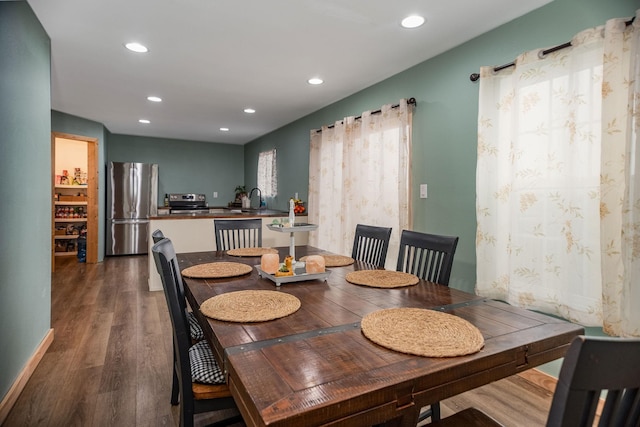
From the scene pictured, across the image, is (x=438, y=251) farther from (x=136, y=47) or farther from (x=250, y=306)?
(x=136, y=47)

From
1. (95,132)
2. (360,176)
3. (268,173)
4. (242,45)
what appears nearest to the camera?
(242,45)

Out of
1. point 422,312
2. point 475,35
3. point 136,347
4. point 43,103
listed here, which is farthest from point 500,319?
point 43,103

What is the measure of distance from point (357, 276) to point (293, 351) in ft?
2.88

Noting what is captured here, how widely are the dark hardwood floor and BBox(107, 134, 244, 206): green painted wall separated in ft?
13.3

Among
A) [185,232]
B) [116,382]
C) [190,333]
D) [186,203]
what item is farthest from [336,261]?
[186,203]

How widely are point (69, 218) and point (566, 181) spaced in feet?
24.1

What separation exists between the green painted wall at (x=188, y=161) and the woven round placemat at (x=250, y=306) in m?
6.55

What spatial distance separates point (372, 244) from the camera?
248 centimetres

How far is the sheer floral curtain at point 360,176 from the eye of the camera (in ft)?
10.6


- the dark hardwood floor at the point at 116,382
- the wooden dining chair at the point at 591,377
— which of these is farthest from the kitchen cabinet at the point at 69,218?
the wooden dining chair at the point at 591,377

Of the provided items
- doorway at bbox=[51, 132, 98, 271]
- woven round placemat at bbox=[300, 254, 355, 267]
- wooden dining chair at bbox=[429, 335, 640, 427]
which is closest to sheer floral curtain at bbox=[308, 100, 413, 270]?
woven round placemat at bbox=[300, 254, 355, 267]

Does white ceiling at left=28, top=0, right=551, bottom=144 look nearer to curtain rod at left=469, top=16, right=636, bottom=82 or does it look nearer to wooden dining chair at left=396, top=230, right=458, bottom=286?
curtain rod at left=469, top=16, right=636, bottom=82

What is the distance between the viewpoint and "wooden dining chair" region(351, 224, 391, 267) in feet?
7.77

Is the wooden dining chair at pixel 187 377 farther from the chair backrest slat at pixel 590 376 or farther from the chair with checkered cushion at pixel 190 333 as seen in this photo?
the chair backrest slat at pixel 590 376
